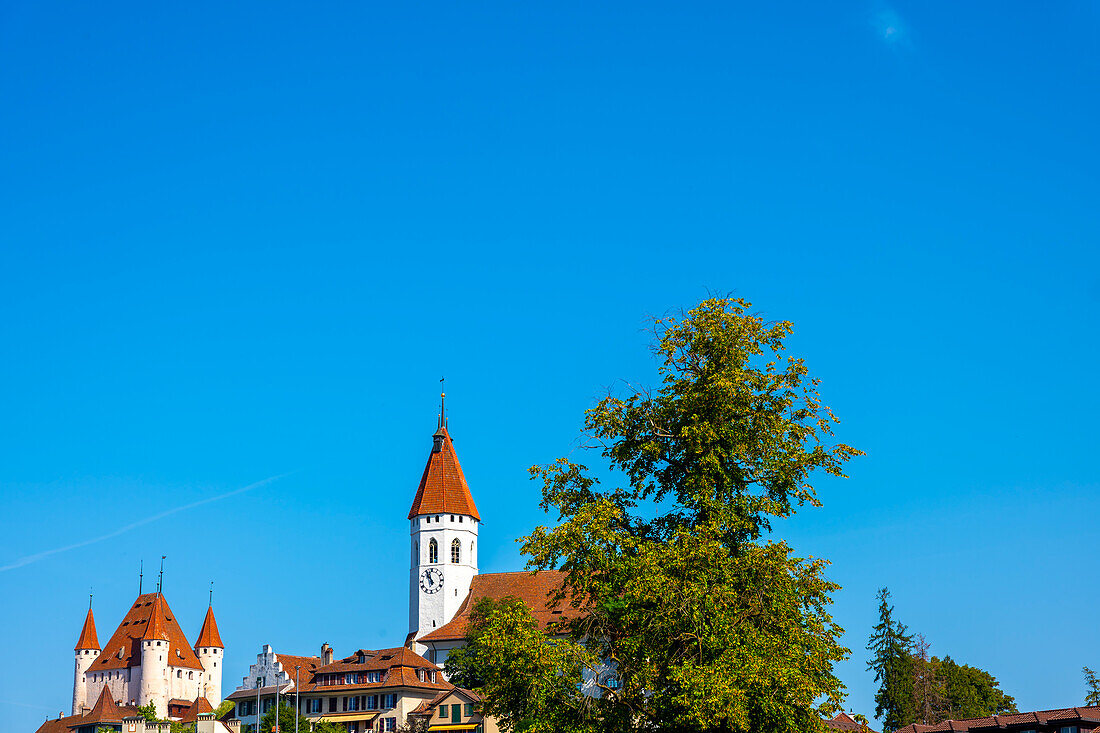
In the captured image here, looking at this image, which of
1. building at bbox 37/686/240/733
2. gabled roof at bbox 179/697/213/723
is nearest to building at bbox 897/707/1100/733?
building at bbox 37/686/240/733

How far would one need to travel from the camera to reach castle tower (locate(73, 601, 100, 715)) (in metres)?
130

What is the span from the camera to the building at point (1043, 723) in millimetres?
54250

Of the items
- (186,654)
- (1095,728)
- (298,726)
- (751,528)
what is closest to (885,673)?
(1095,728)

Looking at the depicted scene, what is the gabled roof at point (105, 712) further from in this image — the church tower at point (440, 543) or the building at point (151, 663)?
the church tower at point (440, 543)

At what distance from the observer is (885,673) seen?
8331 cm

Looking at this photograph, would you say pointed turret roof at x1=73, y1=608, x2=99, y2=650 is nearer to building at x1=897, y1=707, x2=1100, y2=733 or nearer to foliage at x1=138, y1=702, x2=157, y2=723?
foliage at x1=138, y1=702, x2=157, y2=723

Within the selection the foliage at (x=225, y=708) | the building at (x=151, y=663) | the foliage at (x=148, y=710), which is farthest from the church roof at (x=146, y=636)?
the foliage at (x=225, y=708)

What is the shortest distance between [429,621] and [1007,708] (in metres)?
49.1

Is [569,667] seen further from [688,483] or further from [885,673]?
[885,673]

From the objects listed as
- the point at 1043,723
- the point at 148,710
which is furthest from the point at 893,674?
the point at 148,710

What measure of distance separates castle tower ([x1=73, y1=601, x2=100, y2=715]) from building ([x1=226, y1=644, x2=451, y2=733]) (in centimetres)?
4464

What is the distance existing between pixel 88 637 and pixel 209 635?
13.8 metres

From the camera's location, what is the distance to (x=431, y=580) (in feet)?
370

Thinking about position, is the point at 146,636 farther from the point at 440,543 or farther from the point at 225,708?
the point at 440,543
